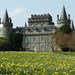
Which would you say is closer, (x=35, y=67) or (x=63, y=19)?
(x=35, y=67)

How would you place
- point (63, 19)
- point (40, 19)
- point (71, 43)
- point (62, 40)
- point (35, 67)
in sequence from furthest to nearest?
1. point (40, 19)
2. point (63, 19)
3. point (71, 43)
4. point (62, 40)
5. point (35, 67)

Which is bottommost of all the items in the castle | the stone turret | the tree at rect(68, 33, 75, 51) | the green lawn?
the green lawn

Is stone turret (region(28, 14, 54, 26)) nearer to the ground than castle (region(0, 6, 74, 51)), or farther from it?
farther from it

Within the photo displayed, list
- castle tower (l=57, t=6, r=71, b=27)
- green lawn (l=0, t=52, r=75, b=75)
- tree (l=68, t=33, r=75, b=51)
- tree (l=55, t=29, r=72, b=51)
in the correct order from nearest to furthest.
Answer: green lawn (l=0, t=52, r=75, b=75)
tree (l=55, t=29, r=72, b=51)
tree (l=68, t=33, r=75, b=51)
castle tower (l=57, t=6, r=71, b=27)

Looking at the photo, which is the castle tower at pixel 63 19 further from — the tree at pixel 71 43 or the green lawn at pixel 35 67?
the green lawn at pixel 35 67

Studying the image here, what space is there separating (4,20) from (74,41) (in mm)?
37700

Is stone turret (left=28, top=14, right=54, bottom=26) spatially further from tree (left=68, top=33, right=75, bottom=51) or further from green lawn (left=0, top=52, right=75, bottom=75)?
green lawn (left=0, top=52, right=75, bottom=75)

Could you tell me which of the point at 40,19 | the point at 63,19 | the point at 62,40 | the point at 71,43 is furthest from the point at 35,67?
the point at 40,19

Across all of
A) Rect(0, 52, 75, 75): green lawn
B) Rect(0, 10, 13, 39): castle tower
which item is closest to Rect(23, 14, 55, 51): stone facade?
Rect(0, 10, 13, 39): castle tower

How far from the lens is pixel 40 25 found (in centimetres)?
11562

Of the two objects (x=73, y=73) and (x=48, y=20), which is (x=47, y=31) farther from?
(x=73, y=73)

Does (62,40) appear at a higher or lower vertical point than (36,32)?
lower

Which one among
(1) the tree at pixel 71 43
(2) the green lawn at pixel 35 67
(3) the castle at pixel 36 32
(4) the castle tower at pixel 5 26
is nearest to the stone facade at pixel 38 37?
(3) the castle at pixel 36 32

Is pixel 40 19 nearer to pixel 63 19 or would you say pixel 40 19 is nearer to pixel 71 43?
pixel 63 19
